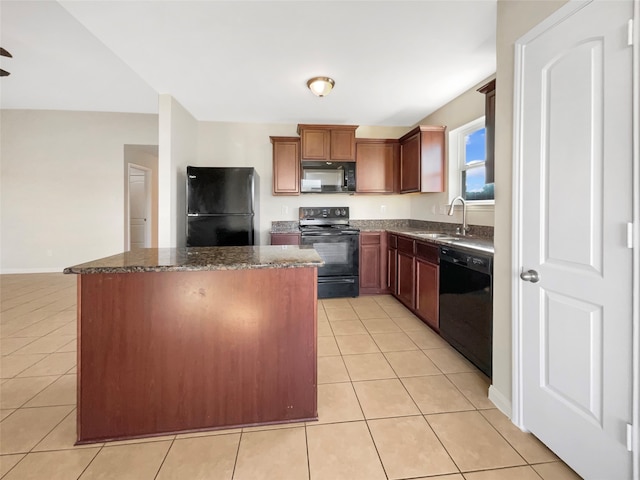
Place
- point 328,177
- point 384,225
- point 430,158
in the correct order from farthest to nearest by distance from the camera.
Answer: point 384,225
point 328,177
point 430,158

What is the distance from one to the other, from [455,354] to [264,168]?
3.40 m

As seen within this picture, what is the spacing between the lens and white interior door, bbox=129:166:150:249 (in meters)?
6.27

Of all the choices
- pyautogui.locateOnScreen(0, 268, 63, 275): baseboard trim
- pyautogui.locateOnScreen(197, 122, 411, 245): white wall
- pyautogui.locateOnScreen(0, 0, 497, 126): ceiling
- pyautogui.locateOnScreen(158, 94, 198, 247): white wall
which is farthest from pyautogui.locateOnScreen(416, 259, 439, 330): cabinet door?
pyautogui.locateOnScreen(0, 268, 63, 275): baseboard trim

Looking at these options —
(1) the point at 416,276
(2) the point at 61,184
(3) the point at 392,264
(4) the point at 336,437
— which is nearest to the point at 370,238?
(3) the point at 392,264

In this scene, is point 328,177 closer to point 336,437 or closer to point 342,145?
point 342,145

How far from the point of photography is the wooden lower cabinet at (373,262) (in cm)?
395

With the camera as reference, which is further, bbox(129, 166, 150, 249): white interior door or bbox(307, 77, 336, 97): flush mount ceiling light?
bbox(129, 166, 150, 249): white interior door

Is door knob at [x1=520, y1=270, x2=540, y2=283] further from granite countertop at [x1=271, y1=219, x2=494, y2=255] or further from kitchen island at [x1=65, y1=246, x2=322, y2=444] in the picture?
kitchen island at [x1=65, y1=246, x2=322, y2=444]

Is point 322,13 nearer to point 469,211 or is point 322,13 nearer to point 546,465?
point 469,211

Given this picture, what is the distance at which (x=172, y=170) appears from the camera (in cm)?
341

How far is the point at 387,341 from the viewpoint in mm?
2596

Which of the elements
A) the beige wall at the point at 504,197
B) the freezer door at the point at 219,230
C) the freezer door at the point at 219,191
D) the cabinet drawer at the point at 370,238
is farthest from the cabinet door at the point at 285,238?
the beige wall at the point at 504,197

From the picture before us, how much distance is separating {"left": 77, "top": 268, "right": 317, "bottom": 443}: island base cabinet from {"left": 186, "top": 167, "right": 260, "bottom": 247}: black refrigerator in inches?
84.3

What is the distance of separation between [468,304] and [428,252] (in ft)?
2.45
